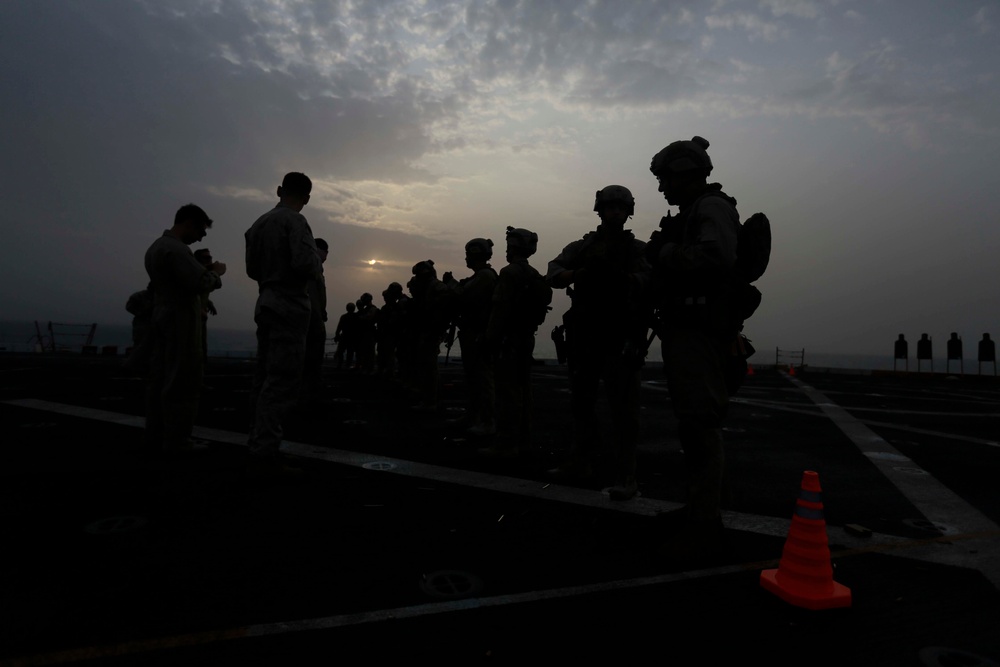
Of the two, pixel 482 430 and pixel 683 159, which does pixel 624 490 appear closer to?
pixel 683 159

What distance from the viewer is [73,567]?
2312 millimetres

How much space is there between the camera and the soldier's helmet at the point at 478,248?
6.58 metres

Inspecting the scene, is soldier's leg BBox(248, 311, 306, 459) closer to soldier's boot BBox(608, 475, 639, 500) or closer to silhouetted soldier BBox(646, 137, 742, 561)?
soldier's boot BBox(608, 475, 639, 500)

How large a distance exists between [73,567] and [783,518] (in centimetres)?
390

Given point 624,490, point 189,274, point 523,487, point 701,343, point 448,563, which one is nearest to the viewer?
point 448,563

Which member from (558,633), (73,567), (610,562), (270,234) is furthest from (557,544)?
(270,234)

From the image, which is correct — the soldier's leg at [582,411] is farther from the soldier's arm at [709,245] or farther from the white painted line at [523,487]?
the soldier's arm at [709,245]

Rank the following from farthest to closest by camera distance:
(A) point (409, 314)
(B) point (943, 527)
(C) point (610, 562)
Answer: (A) point (409, 314) → (B) point (943, 527) → (C) point (610, 562)

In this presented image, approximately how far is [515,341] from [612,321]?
1556mm

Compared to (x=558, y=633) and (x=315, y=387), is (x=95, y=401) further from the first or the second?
(x=558, y=633)

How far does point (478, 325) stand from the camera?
22.1 ft

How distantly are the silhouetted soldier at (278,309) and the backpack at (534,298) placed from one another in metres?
2.04

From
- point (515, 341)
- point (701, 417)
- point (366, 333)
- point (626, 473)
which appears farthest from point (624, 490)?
point (366, 333)

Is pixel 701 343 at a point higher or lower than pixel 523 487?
higher
